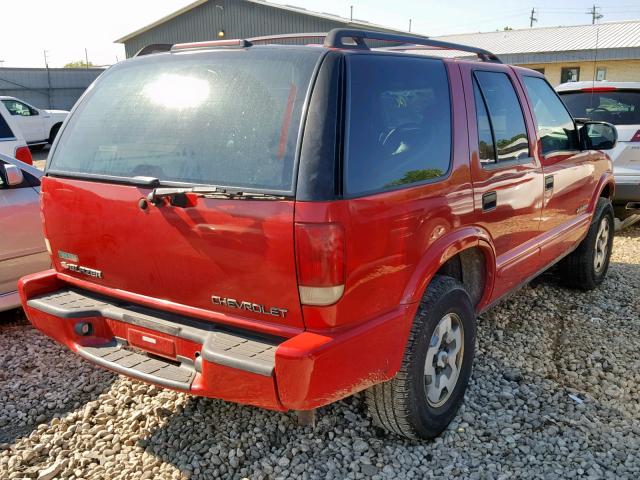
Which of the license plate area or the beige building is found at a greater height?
the beige building

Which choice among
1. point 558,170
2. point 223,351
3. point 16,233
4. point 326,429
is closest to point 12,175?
point 16,233

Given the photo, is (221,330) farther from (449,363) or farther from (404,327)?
(449,363)

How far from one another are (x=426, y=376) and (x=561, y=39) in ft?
97.6

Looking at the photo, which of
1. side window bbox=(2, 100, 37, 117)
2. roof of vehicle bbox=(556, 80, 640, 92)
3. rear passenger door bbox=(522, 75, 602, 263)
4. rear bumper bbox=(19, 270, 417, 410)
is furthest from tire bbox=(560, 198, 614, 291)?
side window bbox=(2, 100, 37, 117)

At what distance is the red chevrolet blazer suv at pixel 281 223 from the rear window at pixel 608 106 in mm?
4868

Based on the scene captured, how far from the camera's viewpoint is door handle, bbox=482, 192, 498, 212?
10.6 ft

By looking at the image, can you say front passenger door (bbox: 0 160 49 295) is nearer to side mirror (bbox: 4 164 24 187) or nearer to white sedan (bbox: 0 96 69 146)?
side mirror (bbox: 4 164 24 187)

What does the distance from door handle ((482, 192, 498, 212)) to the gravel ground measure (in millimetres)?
1110

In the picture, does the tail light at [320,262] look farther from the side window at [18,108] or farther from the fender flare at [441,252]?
the side window at [18,108]

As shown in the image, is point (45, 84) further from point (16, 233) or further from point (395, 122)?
point (395, 122)

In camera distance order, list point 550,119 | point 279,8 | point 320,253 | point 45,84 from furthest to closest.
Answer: point 279,8, point 45,84, point 550,119, point 320,253

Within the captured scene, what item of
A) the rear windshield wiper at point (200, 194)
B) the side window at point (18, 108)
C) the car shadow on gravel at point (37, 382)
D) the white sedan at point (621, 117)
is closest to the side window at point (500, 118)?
the rear windshield wiper at point (200, 194)

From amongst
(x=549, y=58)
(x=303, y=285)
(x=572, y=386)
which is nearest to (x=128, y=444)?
(x=303, y=285)

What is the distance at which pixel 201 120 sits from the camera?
8.61ft
